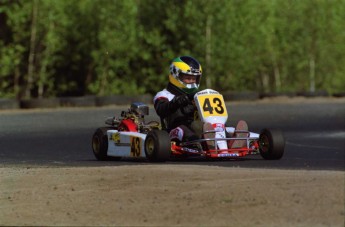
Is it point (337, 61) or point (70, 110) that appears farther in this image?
point (337, 61)

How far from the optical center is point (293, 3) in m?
41.2

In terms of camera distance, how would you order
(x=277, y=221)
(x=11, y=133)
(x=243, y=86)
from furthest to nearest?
(x=243, y=86), (x=11, y=133), (x=277, y=221)

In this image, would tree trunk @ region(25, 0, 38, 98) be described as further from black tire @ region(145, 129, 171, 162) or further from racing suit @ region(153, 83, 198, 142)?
black tire @ region(145, 129, 171, 162)

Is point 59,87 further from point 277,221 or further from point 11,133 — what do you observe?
point 277,221

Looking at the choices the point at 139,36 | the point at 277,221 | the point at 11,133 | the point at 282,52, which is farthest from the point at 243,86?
the point at 277,221

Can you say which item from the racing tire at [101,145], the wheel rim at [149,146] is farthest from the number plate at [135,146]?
the racing tire at [101,145]

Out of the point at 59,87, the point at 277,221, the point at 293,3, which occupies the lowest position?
the point at 277,221

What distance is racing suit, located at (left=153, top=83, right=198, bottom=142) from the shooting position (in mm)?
13906

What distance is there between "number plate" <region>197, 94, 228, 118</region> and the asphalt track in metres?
0.62

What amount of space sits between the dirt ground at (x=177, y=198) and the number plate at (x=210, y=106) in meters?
2.47

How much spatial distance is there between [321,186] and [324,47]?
32.6m

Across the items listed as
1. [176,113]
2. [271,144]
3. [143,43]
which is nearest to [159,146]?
[176,113]

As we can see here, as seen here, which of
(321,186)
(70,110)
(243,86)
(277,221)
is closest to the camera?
(277,221)

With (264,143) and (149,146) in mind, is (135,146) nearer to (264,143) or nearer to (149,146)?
(149,146)
